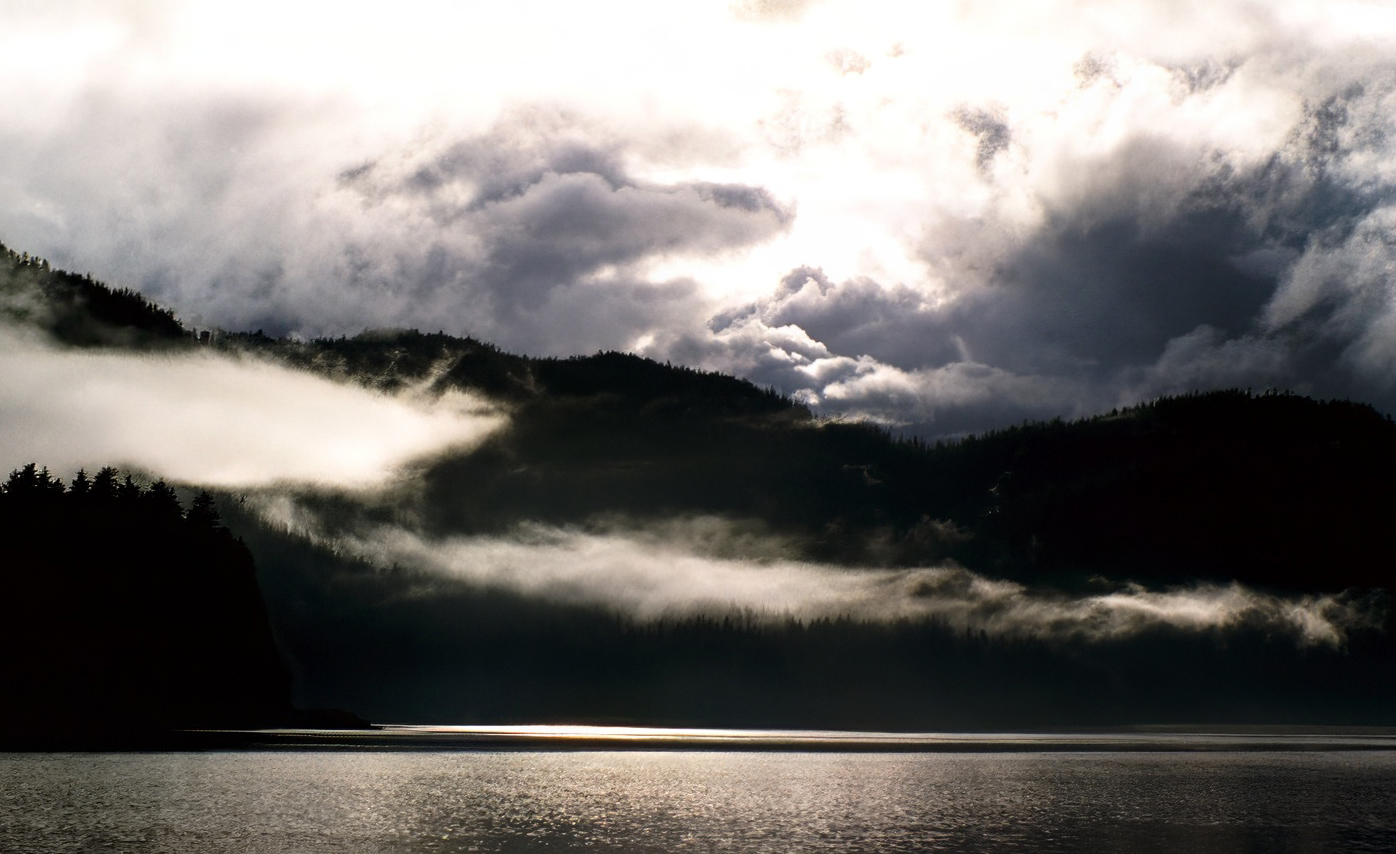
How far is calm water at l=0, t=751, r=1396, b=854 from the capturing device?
3656 inches

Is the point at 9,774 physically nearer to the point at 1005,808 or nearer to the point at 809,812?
the point at 809,812

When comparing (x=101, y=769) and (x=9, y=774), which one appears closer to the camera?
(x=9, y=774)

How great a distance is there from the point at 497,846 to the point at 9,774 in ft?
276

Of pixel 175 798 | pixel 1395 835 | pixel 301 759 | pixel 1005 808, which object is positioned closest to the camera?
pixel 1395 835

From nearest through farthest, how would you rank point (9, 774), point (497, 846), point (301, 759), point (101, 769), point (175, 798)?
point (497, 846) < point (175, 798) < point (9, 774) < point (101, 769) < point (301, 759)

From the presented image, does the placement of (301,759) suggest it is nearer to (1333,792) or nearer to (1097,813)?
(1097,813)

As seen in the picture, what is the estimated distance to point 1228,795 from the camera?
156 meters

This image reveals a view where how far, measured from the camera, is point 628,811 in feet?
414

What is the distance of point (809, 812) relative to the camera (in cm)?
12475

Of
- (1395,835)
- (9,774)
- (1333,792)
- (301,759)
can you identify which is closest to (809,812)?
(1395,835)

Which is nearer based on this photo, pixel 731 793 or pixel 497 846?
pixel 497 846

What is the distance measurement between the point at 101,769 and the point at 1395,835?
146762 mm

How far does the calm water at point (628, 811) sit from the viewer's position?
305 ft

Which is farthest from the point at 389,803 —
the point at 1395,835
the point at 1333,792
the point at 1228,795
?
the point at 1333,792
